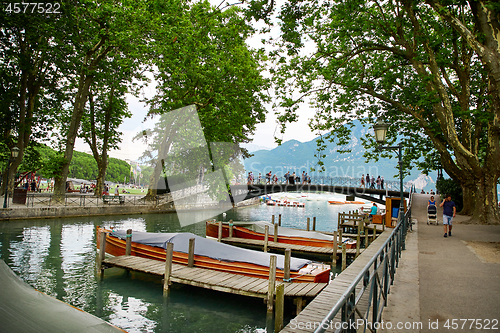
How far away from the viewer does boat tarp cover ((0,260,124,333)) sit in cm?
462

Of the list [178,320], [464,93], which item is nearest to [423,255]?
[178,320]

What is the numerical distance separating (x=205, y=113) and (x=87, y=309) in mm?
20019

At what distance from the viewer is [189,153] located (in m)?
36.1

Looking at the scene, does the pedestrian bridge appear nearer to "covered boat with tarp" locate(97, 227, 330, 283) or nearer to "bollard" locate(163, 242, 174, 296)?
"covered boat with tarp" locate(97, 227, 330, 283)

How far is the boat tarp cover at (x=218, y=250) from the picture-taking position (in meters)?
9.42

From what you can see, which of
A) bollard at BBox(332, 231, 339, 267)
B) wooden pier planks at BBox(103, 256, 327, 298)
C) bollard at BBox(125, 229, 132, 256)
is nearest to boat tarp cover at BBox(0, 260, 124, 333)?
wooden pier planks at BBox(103, 256, 327, 298)

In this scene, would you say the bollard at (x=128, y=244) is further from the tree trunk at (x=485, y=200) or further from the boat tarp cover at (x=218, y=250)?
the tree trunk at (x=485, y=200)

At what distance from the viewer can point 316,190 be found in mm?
39156

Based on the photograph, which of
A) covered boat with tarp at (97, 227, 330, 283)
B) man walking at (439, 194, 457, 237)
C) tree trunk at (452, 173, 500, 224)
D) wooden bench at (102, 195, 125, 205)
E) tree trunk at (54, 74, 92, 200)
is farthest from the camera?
wooden bench at (102, 195, 125, 205)

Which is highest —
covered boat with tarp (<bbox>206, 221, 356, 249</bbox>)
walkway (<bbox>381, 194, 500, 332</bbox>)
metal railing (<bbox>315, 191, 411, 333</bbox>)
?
metal railing (<bbox>315, 191, 411, 333</bbox>)

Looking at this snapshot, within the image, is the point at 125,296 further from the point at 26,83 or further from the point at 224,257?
the point at 26,83

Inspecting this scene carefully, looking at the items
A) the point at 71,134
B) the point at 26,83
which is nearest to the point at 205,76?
the point at 71,134

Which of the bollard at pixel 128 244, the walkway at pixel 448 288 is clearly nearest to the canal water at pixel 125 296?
the bollard at pixel 128 244

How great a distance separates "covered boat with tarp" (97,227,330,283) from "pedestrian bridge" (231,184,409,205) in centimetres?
2675
